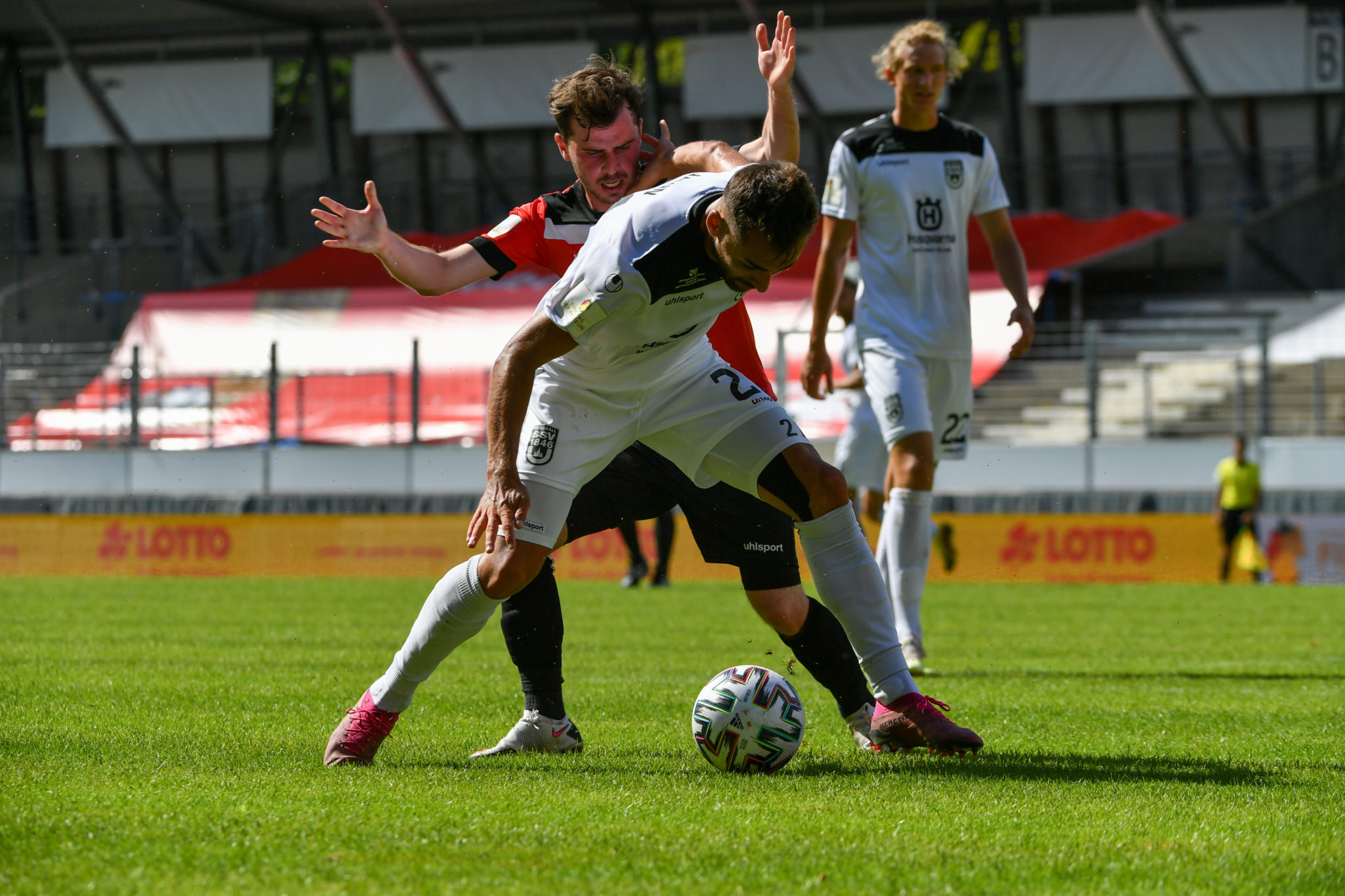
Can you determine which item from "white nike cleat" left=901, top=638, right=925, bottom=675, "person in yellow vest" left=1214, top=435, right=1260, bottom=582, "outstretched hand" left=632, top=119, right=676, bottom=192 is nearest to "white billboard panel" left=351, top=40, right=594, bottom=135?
"person in yellow vest" left=1214, top=435, right=1260, bottom=582

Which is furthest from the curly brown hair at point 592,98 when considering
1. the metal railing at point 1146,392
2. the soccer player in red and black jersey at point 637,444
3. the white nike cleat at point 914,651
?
the metal railing at point 1146,392

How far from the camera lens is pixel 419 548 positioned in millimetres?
16734

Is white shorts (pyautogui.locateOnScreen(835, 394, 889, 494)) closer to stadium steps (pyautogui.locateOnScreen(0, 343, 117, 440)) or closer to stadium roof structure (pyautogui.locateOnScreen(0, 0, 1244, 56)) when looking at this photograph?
Answer: stadium steps (pyautogui.locateOnScreen(0, 343, 117, 440))

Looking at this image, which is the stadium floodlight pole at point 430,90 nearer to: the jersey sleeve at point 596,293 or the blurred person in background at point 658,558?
the blurred person in background at point 658,558

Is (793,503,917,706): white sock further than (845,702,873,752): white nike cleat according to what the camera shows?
No

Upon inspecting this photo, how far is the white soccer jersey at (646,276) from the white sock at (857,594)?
2.34ft

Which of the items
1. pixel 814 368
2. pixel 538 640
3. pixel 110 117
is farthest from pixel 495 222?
pixel 538 640

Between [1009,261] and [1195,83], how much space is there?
21948mm

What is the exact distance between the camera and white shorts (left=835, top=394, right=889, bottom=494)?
10102 millimetres

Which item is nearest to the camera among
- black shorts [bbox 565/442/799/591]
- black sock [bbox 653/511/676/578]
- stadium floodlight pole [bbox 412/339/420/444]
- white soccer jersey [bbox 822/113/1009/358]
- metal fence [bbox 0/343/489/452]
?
black shorts [bbox 565/442/799/591]

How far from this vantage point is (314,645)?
8156 mm

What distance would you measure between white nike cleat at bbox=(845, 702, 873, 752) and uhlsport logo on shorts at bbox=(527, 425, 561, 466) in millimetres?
1196

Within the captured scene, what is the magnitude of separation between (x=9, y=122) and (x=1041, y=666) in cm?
3228

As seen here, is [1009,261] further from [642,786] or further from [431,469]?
[431,469]
